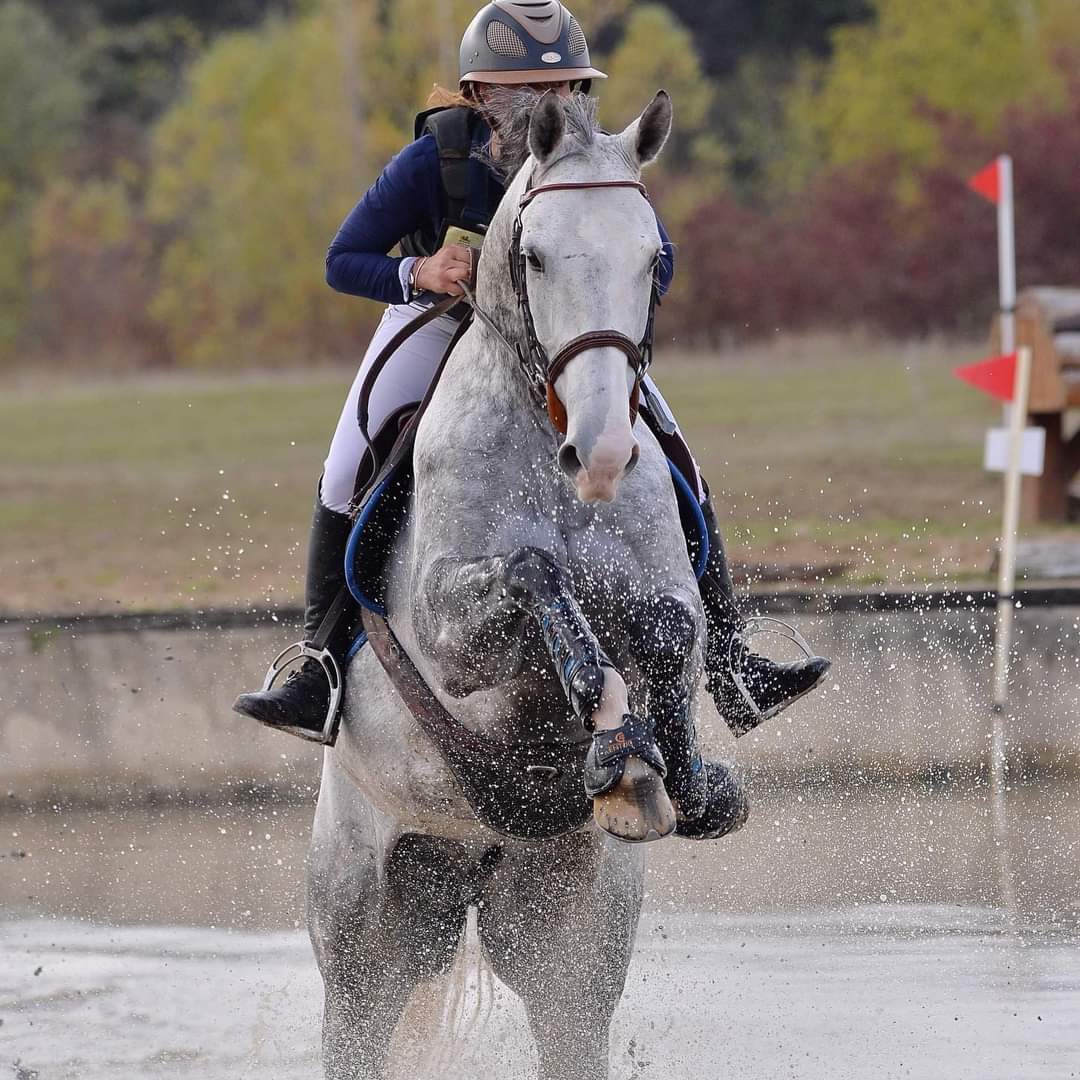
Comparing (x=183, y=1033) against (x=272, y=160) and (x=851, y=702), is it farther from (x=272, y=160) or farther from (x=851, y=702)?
(x=272, y=160)

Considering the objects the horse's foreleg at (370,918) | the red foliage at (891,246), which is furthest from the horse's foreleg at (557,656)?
the red foliage at (891,246)

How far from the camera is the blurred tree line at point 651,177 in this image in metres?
30.4

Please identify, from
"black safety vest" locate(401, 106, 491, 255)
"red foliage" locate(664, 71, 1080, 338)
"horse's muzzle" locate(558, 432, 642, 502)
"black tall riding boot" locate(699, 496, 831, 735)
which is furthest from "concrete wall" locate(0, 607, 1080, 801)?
"red foliage" locate(664, 71, 1080, 338)

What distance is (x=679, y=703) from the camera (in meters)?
3.76

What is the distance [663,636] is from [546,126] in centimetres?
102

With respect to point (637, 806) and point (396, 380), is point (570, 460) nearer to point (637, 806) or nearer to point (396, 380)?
point (637, 806)

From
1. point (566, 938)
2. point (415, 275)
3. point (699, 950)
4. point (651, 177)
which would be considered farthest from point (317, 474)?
point (651, 177)

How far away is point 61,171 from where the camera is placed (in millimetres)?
45812

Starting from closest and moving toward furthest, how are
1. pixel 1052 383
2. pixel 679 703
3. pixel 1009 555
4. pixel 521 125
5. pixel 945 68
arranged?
pixel 679 703 → pixel 521 125 → pixel 1009 555 → pixel 1052 383 → pixel 945 68

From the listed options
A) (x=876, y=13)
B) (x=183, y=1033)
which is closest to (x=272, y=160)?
(x=876, y=13)

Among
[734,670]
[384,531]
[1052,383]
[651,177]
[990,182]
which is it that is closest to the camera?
[384,531]

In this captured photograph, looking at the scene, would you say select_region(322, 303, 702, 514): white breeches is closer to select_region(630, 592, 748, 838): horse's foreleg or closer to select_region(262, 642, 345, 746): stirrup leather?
select_region(262, 642, 345, 746): stirrup leather

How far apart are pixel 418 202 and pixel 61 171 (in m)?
43.9

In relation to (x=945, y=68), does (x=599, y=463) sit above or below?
above
